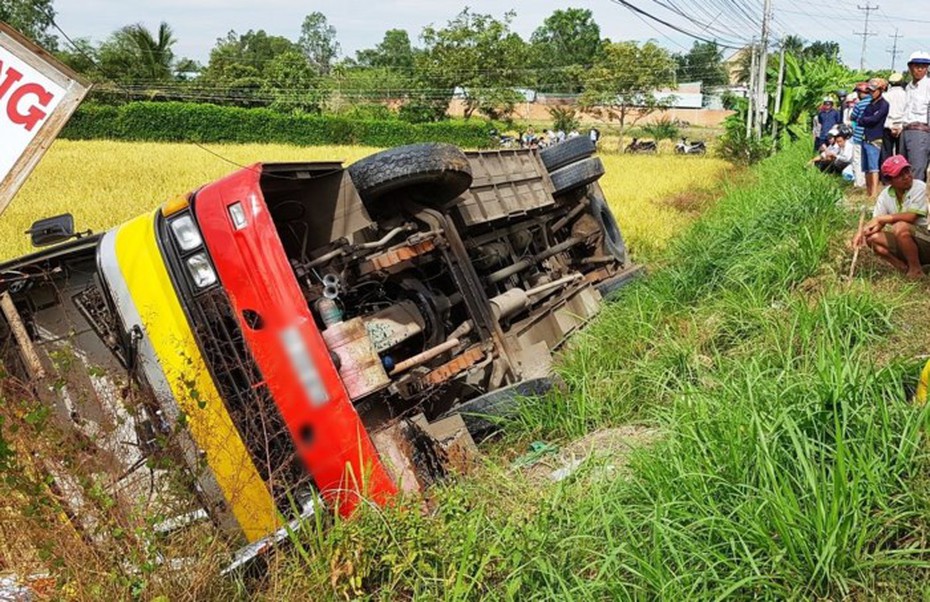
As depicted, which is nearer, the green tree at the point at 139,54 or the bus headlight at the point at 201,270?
the bus headlight at the point at 201,270

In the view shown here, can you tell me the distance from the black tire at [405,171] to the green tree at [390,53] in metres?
84.6

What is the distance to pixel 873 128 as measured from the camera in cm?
817

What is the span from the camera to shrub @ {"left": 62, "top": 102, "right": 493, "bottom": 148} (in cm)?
3303

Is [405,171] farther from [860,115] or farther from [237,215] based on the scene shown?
[860,115]

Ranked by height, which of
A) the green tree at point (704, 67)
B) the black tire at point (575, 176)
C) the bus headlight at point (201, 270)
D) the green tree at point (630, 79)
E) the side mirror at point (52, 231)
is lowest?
the green tree at point (704, 67)

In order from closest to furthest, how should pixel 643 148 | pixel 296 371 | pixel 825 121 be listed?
pixel 296 371
pixel 825 121
pixel 643 148

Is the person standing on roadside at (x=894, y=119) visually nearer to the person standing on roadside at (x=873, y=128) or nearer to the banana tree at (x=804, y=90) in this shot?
the person standing on roadside at (x=873, y=128)

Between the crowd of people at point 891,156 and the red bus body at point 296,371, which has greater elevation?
the red bus body at point 296,371

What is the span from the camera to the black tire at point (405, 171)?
4152 millimetres

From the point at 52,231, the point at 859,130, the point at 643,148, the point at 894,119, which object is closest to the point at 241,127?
the point at 643,148

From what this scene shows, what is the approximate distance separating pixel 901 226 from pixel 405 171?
9.42ft

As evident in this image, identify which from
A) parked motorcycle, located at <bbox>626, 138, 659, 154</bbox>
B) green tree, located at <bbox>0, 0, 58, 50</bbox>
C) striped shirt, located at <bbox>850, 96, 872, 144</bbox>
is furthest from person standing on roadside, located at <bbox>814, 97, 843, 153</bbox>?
parked motorcycle, located at <bbox>626, 138, 659, 154</bbox>

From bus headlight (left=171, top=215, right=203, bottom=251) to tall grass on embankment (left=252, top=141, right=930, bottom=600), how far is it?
1476mm

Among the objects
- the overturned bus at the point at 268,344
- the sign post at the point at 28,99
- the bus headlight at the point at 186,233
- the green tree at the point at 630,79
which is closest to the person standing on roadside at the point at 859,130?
the overturned bus at the point at 268,344
